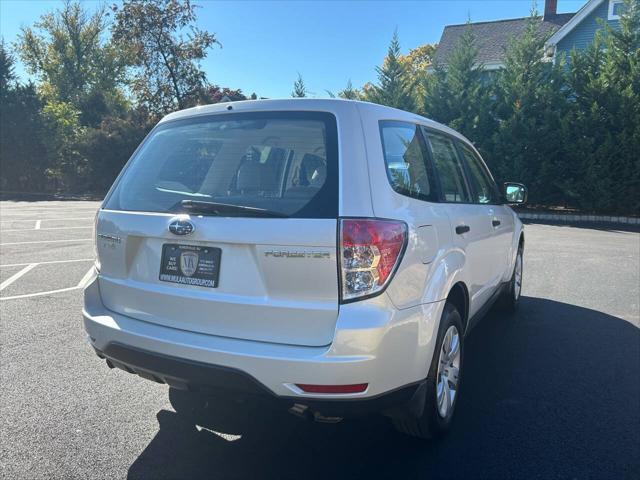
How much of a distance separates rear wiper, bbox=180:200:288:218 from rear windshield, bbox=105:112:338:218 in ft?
0.04

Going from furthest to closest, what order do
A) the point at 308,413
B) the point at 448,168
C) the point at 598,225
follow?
the point at 598,225
the point at 448,168
the point at 308,413

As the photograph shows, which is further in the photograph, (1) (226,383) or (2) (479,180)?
(2) (479,180)

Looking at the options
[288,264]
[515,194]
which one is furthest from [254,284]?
[515,194]

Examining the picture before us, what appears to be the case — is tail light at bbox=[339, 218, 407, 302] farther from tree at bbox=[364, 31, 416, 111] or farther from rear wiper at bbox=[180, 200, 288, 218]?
tree at bbox=[364, 31, 416, 111]

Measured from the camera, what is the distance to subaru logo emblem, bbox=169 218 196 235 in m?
2.53

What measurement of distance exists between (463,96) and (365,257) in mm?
18636

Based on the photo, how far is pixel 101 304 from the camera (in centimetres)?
302

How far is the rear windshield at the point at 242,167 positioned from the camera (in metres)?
2.46

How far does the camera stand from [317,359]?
227 cm

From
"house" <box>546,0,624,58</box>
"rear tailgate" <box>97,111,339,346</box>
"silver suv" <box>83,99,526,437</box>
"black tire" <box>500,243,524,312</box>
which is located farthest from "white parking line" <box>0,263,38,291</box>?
"house" <box>546,0,624,58</box>

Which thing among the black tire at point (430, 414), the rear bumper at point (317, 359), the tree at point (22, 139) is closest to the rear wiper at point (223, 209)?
the rear bumper at point (317, 359)

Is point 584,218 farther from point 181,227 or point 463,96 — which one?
point 181,227

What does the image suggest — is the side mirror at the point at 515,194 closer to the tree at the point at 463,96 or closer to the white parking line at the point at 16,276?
the white parking line at the point at 16,276

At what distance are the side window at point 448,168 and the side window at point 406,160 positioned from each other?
0.22m
